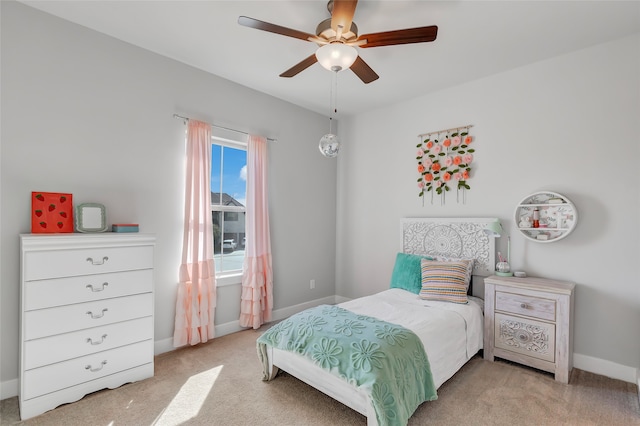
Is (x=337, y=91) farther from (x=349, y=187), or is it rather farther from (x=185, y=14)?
(x=185, y=14)

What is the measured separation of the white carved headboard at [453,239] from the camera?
321 centimetres

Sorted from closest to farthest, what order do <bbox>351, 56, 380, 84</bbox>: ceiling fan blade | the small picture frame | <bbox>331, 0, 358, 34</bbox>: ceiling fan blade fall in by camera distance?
<bbox>331, 0, 358, 34</bbox>: ceiling fan blade
<bbox>351, 56, 380, 84</bbox>: ceiling fan blade
the small picture frame

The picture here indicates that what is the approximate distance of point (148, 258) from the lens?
2469 millimetres

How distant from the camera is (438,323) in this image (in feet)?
7.84

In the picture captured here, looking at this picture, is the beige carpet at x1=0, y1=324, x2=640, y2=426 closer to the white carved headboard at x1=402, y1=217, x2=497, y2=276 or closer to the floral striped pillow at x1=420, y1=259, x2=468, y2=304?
the floral striped pillow at x1=420, y1=259, x2=468, y2=304

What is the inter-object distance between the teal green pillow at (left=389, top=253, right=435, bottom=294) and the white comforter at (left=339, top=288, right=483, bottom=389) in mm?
212

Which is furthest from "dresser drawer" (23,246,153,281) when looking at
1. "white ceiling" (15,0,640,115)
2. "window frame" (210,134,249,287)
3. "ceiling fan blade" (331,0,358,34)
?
"ceiling fan blade" (331,0,358,34)

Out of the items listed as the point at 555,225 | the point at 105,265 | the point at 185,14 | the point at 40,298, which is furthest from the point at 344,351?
the point at 185,14

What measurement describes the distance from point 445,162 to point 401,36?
1989 mm

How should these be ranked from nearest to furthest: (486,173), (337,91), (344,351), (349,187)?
1. (344,351)
2. (486,173)
3. (337,91)
4. (349,187)

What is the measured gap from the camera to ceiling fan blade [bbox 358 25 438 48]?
1835mm

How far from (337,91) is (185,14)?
5.91 feet

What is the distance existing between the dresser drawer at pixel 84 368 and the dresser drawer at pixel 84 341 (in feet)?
0.12

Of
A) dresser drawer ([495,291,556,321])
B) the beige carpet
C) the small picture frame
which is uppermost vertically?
the small picture frame
